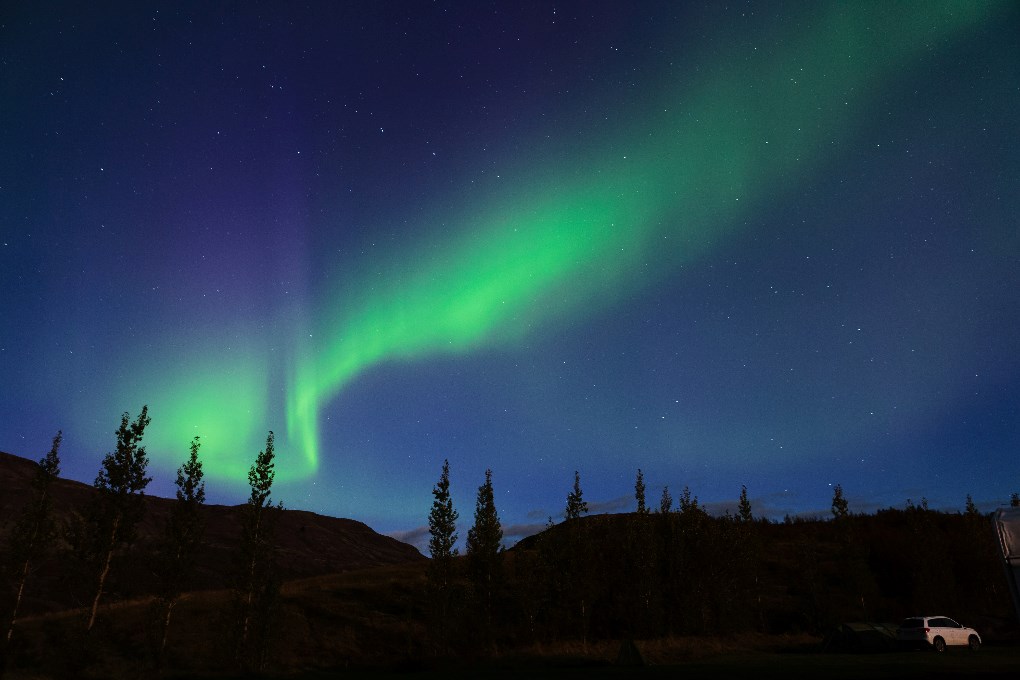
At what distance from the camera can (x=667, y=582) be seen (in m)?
58.5

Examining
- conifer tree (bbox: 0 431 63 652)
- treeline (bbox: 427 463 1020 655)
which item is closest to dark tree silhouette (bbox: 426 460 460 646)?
treeline (bbox: 427 463 1020 655)

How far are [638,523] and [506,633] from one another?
54.7 ft

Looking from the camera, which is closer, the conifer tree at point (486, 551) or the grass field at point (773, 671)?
the grass field at point (773, 671)

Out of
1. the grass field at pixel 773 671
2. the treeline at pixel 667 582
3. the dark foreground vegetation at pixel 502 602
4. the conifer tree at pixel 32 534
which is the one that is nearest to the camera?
the grass field at pixel 773 671

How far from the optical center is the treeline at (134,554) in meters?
41.8

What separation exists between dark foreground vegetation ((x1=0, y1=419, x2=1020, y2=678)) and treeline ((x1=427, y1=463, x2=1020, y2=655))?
7.6 inches

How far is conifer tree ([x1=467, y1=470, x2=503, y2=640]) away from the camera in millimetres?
53156

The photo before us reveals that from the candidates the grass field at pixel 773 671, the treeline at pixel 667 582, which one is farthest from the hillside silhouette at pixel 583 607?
the grass field at pixel 773 671

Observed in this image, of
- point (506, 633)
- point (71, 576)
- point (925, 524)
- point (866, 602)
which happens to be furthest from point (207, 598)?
point (925, 524)

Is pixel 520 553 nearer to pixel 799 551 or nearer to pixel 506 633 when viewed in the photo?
pixel 506 633

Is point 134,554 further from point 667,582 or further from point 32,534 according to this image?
point 667,582

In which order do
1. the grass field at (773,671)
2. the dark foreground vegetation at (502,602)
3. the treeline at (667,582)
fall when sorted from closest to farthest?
the grass field at (773,671), the dark foreground vegetation at (502,602), the treeline at (667,582)

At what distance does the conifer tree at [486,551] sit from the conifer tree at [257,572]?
16.0m

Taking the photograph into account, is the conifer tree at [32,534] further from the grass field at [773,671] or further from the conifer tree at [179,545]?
the grass field at [773,671]
